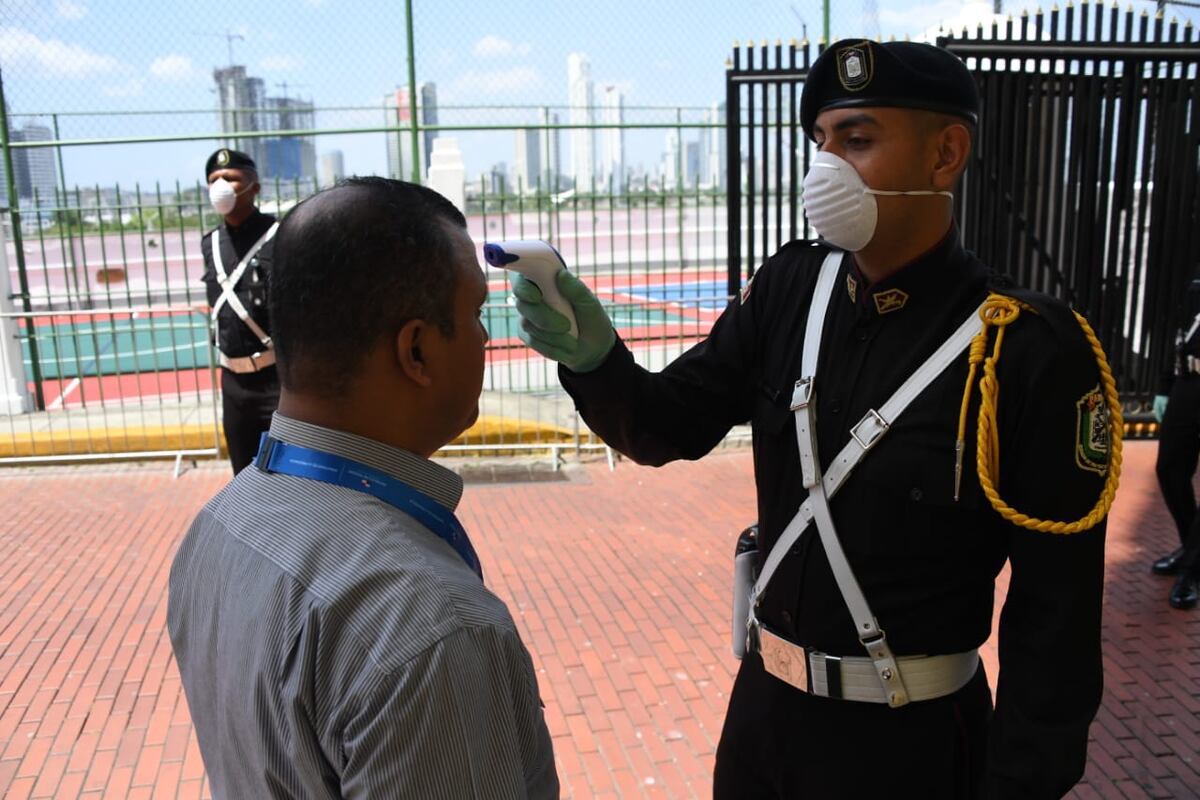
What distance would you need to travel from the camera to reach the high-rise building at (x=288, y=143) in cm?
870

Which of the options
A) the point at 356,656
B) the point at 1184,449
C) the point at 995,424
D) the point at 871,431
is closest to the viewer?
the point at 356,656

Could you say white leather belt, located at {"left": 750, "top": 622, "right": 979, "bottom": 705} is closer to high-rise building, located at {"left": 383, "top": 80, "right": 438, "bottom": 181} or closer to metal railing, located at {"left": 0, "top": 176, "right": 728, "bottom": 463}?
metal railing, located at {"left": 0, "top": 176, "right": 728, "bottom": 463}

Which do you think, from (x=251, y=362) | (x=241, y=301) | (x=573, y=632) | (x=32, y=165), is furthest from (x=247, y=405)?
(x=32, y=165)

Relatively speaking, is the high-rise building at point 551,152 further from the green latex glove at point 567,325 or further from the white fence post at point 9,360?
the green latex glove at point 567,325

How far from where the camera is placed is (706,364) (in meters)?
2.11

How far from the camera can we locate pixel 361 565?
3.30 ft

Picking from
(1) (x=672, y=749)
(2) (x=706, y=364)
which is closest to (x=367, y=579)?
(2) (x=706, y=364)

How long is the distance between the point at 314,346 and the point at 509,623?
1.24 ft

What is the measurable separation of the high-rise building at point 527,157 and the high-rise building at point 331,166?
156 centimetres

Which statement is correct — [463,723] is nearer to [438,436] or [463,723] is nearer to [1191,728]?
[438,436]

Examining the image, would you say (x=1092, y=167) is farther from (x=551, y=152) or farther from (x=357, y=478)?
(x=357, y=478)

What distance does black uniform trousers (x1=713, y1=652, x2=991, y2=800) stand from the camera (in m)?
1.78

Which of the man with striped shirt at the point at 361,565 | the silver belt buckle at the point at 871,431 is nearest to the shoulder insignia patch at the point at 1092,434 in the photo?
the silver belt buckle at the point at 871,431

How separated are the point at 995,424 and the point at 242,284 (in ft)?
12.1
